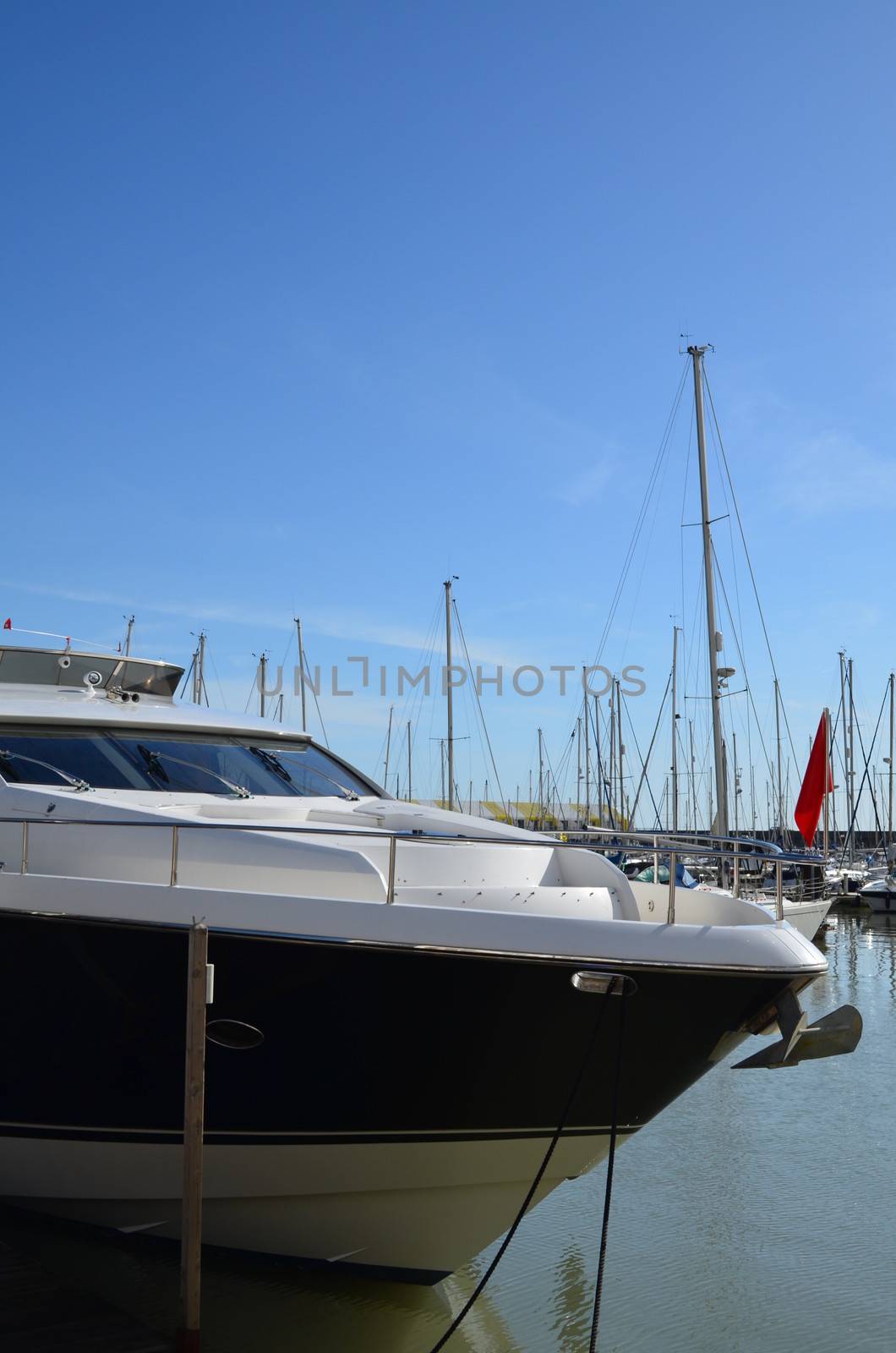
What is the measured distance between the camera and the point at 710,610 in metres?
20.0

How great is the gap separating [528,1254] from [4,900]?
3.93 m

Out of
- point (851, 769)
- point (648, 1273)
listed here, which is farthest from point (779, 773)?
point (648, 1273)

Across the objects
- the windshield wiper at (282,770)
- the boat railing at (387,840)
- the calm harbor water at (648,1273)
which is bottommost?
the calm harbor water at (648,1273)

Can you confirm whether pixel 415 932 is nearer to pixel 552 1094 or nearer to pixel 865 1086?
pixel 552 1094

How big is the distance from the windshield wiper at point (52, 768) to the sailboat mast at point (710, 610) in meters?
12.6

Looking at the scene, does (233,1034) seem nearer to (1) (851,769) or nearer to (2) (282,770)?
(2) (282,770)

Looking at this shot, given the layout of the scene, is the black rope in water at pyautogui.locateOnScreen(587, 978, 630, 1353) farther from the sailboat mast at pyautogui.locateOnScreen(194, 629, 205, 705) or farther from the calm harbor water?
the sailboat mast at pyautogui.locateOnScreen(194, 629, 205, 705)

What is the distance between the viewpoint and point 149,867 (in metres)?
5.60

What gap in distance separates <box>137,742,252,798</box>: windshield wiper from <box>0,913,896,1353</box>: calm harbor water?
7.62ft

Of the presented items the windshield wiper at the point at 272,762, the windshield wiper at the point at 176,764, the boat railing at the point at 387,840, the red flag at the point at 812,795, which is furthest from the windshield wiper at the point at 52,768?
the red flag at the point at 812,795

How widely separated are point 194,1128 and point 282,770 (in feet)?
8.59

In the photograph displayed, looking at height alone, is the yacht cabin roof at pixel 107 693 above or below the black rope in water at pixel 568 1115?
above

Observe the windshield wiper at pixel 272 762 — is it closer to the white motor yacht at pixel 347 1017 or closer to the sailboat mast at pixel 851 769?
the white motor yacht at pixel 347 1017

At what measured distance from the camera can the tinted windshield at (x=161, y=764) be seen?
21.6ft
